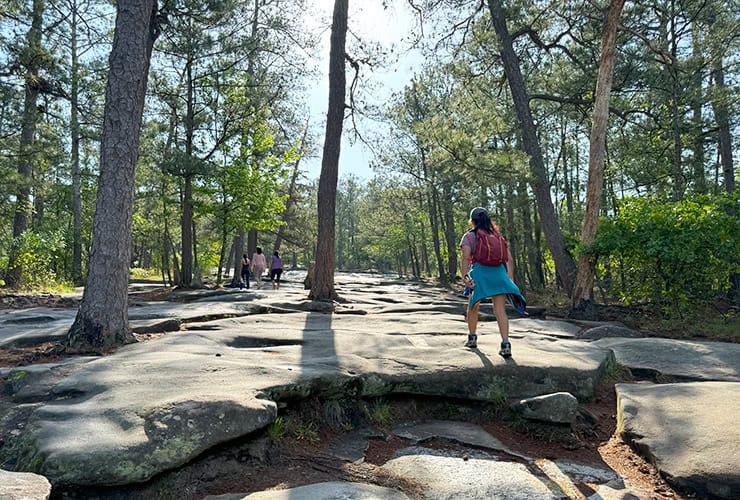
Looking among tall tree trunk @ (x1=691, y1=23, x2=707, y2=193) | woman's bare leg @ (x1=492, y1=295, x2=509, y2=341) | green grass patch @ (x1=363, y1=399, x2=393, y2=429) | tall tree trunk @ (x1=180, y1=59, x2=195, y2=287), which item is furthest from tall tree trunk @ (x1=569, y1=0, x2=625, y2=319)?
tall tree trunk @ (x1=180, y1=59, x2=195, y2=287)

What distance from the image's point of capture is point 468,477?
3170 millimetres

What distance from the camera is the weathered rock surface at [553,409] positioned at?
13.0 feet

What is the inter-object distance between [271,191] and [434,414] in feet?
56.1

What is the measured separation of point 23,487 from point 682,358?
6.79 m

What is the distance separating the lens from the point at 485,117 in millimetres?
12305

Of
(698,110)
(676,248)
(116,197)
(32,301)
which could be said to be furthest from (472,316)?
(698,110)

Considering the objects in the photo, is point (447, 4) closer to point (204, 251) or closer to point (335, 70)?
point (335, 70)

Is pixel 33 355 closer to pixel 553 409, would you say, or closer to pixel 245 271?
pixel 553 409

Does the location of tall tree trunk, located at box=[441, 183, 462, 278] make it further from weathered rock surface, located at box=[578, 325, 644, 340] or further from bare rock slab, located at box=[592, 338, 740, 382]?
bare rock slab, located at box=[592, 338, 740, 382]

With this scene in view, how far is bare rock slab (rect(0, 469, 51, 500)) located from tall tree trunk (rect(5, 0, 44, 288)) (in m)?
11.7

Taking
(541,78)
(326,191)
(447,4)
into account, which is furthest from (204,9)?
(541,78)

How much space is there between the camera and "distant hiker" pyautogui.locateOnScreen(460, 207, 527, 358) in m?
5.30

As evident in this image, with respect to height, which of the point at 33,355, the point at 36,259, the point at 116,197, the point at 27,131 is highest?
the point at 27,131

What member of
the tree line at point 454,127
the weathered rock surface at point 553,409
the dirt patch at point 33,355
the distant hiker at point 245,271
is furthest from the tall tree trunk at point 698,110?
the distant hiker at point 245,271
